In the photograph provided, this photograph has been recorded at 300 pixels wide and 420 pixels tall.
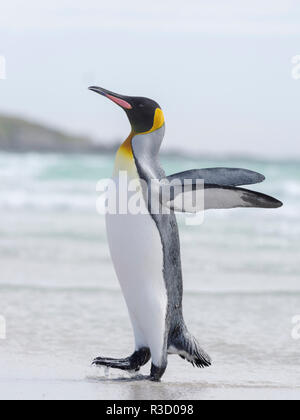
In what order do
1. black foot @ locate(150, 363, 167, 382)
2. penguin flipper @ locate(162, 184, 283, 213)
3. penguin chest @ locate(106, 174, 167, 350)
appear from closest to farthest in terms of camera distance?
1. penguin flipper @ locate(162, 184, 283, 213)
2. penguin chest @ locate(106, 174, 167, 350)
3. black foot @ locate(150, 363, 167, 382)

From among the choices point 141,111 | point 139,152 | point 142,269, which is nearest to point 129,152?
point 139,152

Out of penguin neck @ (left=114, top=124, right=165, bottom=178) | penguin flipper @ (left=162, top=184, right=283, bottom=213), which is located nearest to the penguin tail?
penguin flipper @ (left=162, top=184, right=283, bottom=213)

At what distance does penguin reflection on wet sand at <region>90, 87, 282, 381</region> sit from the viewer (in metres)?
3.60

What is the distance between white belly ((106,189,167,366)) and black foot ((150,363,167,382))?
0.08 feet

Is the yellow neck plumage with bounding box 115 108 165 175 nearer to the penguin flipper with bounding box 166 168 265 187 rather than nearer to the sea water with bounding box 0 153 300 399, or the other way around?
the penguin flipper with bounding box 166 168 265 187

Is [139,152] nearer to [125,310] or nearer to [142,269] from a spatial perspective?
[142,269]

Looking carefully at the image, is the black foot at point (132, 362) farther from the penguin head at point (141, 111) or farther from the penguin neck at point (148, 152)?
the penguin head at point (141, 111)

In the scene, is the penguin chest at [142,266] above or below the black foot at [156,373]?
above

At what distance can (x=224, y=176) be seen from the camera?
145 inches

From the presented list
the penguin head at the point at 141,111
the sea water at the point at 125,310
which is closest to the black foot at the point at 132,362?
the sea water at the point at 125,310

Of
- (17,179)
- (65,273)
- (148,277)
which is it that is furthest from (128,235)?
(17,179)

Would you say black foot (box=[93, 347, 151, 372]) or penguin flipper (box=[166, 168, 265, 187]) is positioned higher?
penguin flipper (box=[166, 168, 265, 187])

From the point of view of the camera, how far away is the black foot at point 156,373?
370 cm

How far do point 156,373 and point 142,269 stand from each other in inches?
17.1
